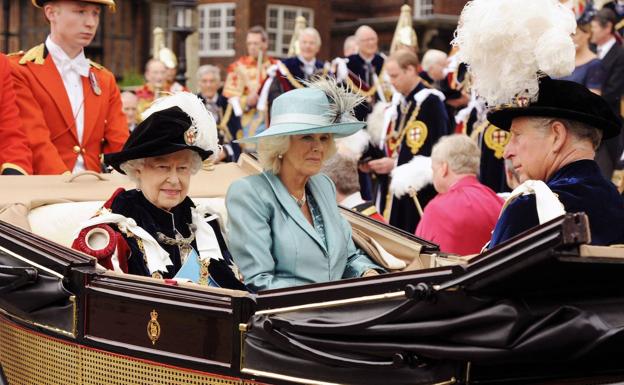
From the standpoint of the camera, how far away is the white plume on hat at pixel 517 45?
12.2 feet

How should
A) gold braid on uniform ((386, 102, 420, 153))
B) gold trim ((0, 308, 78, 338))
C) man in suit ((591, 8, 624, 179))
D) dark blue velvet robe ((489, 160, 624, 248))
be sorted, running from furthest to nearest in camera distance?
gold braid on uniform ((386, 102, 420, 153)), man in suit ((591, 8, 624, 179)), gold trim ((0, 308, 78, 338)), dark blue velvet robe ((489, 160, 624, 248))

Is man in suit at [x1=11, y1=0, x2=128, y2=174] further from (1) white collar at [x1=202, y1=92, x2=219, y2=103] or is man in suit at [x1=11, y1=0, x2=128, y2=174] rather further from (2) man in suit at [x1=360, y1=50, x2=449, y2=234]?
(1) white collar at [x1=202, y1=92, x2=219, y2=103]

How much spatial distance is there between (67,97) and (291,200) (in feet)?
7.28

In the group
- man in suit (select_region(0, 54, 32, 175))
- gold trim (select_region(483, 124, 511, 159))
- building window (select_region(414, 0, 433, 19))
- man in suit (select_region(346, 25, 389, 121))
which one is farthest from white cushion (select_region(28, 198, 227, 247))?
building window (select_region(414, 0, 433, 19))

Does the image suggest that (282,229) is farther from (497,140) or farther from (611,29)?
(611,29)

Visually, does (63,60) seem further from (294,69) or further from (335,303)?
(294,69)

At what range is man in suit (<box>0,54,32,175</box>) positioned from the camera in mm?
5652

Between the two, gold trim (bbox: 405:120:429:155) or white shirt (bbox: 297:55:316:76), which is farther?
white shirt (bbox: 297:55:316:76)

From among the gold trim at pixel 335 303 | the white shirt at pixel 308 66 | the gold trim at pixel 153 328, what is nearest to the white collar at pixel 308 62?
the white shirt at pixel 308 66

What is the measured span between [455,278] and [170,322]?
1.09m

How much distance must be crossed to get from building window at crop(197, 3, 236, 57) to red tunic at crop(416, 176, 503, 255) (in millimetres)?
21538

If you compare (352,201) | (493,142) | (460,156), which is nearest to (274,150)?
(352,201)

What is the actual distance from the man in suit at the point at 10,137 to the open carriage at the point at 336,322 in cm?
140

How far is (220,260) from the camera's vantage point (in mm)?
4578
